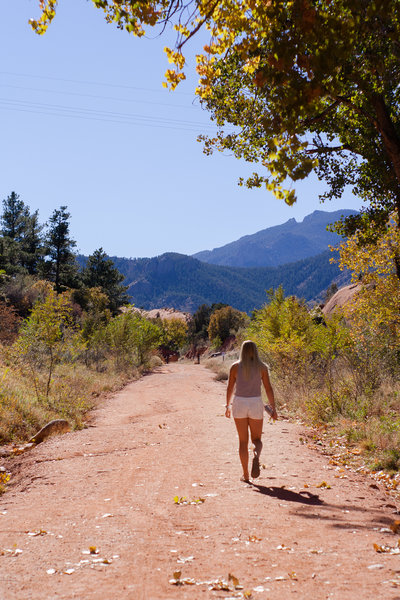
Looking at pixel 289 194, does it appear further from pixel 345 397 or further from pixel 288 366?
pixel 288 366

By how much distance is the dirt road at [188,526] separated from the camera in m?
3.24

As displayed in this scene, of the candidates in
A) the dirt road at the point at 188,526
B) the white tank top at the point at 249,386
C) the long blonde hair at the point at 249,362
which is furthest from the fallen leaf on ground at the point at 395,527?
the long blonde hair at the point at 249,362

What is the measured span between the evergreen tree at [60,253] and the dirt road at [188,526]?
4445 centimetres

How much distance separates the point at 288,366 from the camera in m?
16.5

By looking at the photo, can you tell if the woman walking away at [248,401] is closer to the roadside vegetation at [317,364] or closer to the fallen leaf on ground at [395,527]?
the fallen leaf on ground at [395,527]

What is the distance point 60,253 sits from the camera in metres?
51.9

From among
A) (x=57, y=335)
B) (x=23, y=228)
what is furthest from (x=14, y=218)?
(x=57, y=335)

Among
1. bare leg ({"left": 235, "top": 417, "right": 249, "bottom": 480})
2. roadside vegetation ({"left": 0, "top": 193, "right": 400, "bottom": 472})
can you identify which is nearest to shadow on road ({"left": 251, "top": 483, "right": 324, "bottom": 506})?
bare leg ({"left": 235, "top": 417, "right": 249, "bottom": 480})

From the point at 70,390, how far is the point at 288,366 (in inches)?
291

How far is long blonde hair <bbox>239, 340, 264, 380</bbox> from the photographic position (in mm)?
6086

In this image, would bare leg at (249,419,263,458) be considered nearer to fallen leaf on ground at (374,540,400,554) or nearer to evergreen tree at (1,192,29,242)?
fallen leaf on ground at (374,540,400,554)

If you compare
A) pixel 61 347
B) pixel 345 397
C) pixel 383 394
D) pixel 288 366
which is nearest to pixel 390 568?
pixel 345 397

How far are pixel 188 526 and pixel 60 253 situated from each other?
5025cm

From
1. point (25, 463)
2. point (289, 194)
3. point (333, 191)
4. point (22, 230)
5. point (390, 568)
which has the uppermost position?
point (22, 230)
